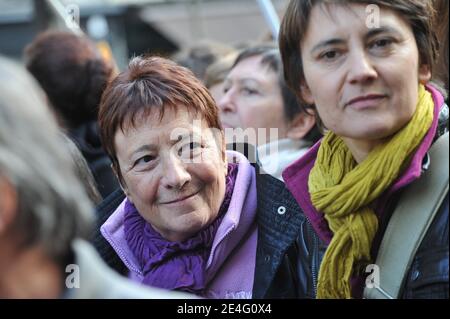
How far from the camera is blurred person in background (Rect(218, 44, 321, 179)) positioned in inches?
143

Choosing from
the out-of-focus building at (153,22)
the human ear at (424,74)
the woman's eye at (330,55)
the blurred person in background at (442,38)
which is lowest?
the human ear at (424,74)

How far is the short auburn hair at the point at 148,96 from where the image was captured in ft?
8.14

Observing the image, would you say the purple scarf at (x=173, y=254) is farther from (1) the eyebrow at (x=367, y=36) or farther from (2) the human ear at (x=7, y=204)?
(2) the human ear at (x=7, y=204)

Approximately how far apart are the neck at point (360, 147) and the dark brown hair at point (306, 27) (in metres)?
0.28

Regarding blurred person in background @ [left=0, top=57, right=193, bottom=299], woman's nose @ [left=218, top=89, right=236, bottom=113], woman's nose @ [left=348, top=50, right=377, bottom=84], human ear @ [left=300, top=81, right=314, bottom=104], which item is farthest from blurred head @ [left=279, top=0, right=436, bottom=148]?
woman's nose @ [left=218, top=89, right=236, bottom=113]

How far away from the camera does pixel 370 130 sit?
2152mm

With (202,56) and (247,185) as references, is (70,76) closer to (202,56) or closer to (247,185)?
(202,56)

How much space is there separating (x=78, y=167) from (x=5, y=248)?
1.48m

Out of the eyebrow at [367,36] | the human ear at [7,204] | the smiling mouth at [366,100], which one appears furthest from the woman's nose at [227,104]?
the human ear at [7,204]

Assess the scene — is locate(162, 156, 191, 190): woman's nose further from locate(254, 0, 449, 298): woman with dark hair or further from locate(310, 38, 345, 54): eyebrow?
locate(310, 38, 345, 54): eyebrow

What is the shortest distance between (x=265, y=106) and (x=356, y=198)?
1.66 meters

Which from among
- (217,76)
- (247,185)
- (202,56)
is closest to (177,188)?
(247,185)

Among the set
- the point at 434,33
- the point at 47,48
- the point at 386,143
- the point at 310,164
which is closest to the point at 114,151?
the point at 310,164
